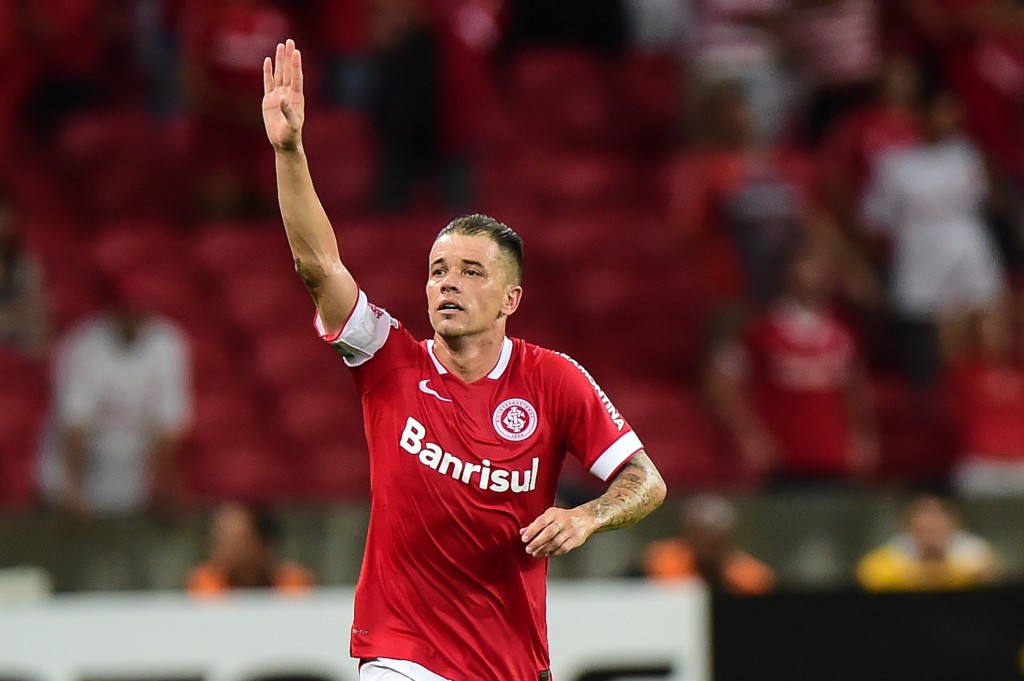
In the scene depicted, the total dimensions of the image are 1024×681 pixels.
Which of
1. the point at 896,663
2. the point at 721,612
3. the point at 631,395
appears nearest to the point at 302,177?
the point at 721,612

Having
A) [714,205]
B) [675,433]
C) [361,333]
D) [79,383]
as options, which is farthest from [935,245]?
[361,333]

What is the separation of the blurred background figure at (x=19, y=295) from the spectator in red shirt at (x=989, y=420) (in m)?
5.91

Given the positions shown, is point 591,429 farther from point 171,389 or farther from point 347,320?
point 171,389

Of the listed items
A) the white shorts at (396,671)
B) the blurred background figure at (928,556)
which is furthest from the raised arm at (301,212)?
the blurred background figure at (928,556)

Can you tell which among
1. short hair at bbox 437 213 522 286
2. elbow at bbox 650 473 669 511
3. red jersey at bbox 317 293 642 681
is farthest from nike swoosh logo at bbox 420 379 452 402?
elbow at bbox 650 473 669 511

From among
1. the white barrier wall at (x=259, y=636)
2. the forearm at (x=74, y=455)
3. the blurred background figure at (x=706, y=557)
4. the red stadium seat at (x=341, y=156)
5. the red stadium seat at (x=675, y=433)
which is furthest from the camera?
the red stadium seat at (x=341, y=156)

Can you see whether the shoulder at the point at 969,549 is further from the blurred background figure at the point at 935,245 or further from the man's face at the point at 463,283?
the man's face at the point at 463,283

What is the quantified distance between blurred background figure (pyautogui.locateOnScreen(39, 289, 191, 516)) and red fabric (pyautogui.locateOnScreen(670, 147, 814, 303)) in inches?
146

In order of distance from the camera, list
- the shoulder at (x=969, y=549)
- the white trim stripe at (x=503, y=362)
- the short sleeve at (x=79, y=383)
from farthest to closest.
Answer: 1. the short sleeve at (x=79, y=383)
2. the shoulder at (x=969, y=549)
3. the white trim stripe at (x=503, y=362)

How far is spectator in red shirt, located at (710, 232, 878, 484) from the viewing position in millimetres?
11312

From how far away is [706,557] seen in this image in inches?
396

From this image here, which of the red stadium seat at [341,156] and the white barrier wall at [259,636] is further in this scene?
the red stadium seat at [341,156]

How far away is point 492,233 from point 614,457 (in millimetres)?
809

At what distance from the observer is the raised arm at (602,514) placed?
205 inches
